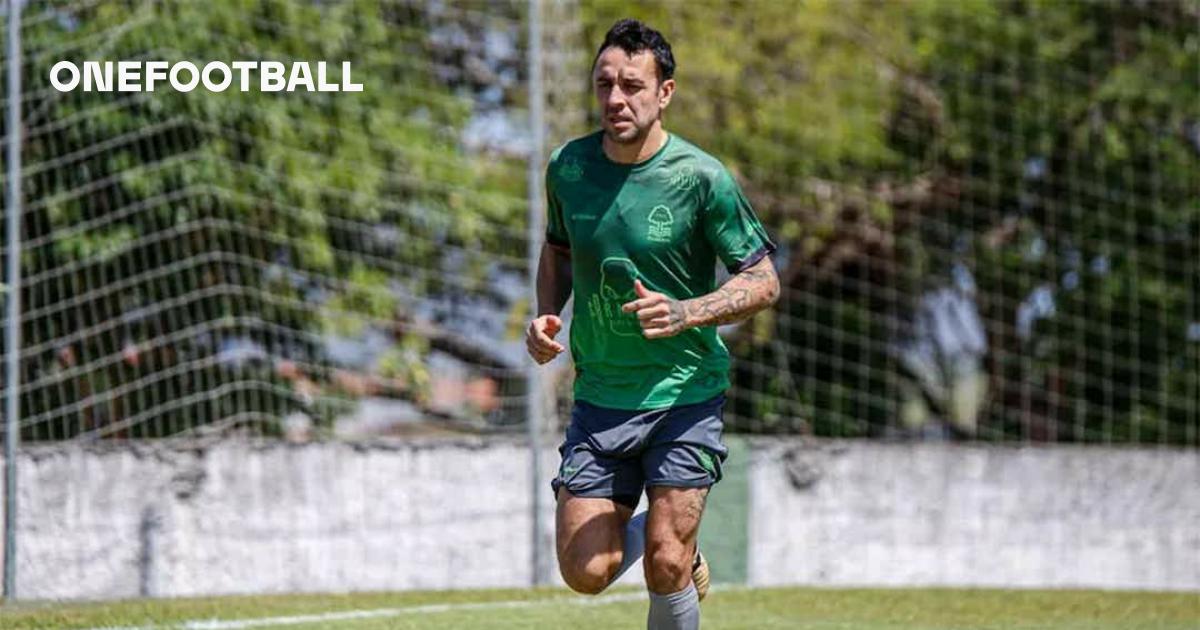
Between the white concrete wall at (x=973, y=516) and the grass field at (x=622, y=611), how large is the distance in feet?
5.15

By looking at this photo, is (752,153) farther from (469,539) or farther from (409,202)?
(469,539)

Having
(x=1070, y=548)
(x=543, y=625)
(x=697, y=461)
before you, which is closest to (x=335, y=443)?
(x=543, y=625)

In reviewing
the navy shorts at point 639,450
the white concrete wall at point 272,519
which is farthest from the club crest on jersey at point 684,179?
the white concrete wall at point 272,519

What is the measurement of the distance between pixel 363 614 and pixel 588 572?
2868 mm

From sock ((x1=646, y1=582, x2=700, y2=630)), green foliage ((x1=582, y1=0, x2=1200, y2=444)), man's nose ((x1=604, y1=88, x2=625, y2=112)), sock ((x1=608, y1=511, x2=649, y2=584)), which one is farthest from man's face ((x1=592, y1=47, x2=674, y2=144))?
green foliage ((x1=582, y1=0, x2=1200, y2=444))

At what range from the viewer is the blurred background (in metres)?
11.5

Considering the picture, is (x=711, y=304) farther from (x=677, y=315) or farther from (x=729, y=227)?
(x=729, y=227)

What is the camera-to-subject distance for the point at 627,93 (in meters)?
6.18

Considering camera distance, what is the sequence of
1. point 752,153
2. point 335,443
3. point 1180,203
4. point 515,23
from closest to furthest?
point 335,443 < point 515,23 < point 1180,203 < point 752,153

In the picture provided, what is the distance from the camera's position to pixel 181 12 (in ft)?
40.2

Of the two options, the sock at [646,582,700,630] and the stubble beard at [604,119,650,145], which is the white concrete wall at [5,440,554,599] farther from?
the stubble beard at [604,119,650,145]

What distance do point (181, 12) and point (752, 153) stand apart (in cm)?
621

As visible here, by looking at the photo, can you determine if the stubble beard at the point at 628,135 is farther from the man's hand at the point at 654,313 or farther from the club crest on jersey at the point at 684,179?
the man's hand at the point at 654,313

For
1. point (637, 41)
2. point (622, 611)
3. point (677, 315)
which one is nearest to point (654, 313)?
point (677, 315)
